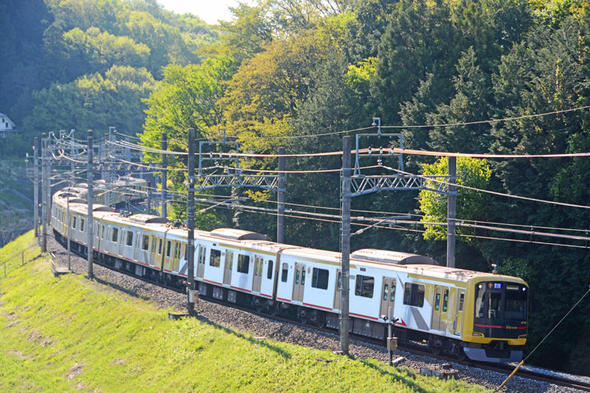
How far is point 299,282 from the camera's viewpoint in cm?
2823

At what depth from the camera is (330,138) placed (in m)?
42.8

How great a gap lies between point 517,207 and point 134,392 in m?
17.2

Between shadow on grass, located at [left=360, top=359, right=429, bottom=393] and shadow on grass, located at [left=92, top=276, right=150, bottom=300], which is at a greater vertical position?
shadow on grass, located at [left=360, top=359, right=429, bottom=393]

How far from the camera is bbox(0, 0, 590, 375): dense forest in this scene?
2911cm

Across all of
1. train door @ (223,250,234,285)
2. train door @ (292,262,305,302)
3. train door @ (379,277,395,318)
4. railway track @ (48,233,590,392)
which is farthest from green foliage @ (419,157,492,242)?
train door @ (223,250,234,285)

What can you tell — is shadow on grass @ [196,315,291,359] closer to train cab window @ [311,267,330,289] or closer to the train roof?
train cab window @ [311,267,330,289]

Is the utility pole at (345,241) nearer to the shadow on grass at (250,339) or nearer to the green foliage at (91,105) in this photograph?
the shadow on grass at (250,339)

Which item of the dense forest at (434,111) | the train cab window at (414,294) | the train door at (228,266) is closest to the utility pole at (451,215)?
the dense forest at (434,111)

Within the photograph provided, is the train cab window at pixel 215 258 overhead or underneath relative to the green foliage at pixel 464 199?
underneath

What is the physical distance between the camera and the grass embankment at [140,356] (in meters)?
21.4

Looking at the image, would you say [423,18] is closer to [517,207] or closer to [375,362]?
[517,207]

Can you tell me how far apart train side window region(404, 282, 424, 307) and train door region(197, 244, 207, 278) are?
42.4 feet

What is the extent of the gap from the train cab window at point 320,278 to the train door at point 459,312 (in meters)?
6.01

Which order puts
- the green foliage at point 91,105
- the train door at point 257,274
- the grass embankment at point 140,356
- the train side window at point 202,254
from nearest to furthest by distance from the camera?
the grass embankment at point 140,356
the train door at point 257,274
the train side window at point 202,254
the green foliage at point 91,105
